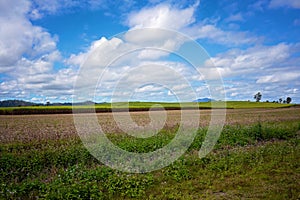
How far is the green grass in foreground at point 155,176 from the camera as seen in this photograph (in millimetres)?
6520

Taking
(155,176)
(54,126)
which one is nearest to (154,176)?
(155,176)

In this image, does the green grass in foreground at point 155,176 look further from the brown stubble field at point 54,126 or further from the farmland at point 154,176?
the brown stubble field at point 54,126

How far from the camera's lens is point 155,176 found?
26.2ft

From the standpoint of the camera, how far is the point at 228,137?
13812 mm

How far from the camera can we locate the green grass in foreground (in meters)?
6.52

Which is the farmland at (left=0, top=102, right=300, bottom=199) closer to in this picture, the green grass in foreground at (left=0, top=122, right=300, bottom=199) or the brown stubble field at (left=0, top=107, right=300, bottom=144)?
the green grass in foreground at (left=0, top=122, right=300, bottom=199)

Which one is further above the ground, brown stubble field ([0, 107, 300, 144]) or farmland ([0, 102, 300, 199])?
brown stubble field ([0, 107, 300, 144])

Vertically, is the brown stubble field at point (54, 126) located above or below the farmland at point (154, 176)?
above

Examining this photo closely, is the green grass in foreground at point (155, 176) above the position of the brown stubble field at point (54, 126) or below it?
below

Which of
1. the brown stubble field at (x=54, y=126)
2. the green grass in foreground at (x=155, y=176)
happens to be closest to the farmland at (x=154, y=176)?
the green grass in foreground at (x=155, y=176)

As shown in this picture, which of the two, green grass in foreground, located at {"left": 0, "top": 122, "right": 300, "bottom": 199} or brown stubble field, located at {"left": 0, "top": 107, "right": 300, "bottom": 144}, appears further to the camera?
brown stubble field, located at {"left": 0, "top": 107, "right": 300, "bottom": 144}

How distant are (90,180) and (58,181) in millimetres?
887

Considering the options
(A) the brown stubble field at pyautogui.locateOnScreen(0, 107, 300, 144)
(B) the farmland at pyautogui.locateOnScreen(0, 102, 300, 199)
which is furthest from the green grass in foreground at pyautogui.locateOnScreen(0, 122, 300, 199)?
(A) the brown stubble field at pyautogui.locateOnScreen(0, 107, 300, 144)

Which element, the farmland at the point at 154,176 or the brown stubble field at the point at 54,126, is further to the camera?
the brown stubble field at the point at 54,126
